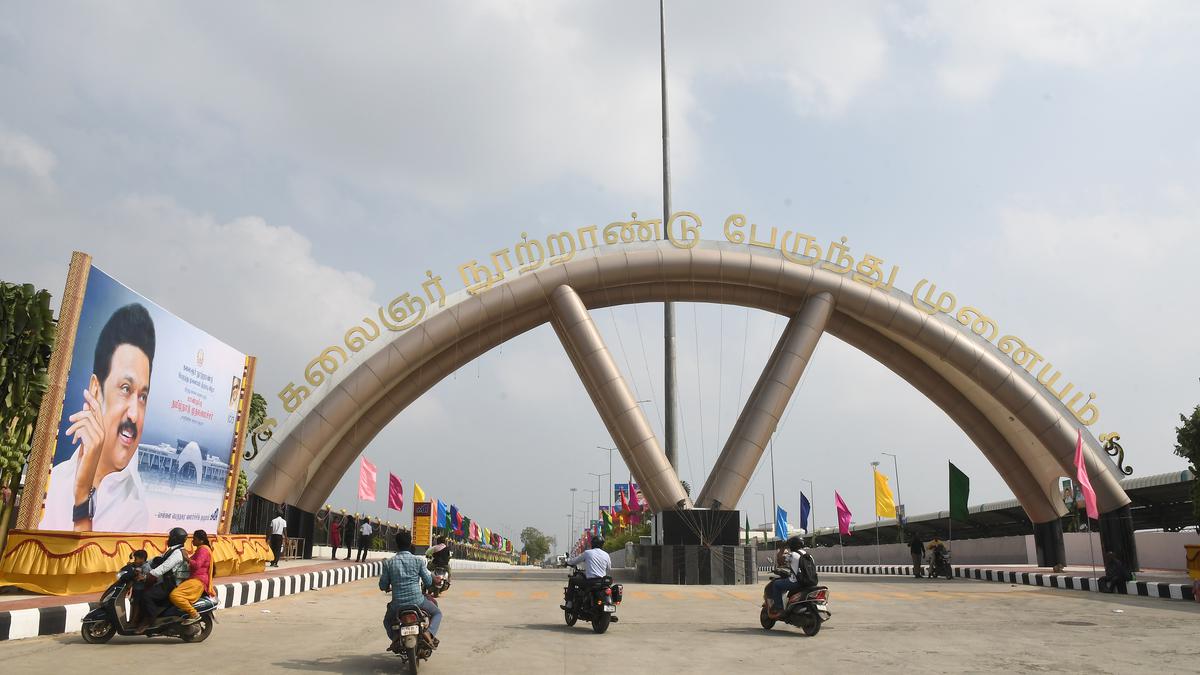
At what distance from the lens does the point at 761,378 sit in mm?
30688

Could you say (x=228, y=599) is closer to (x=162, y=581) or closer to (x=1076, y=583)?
(x=162, y=581)

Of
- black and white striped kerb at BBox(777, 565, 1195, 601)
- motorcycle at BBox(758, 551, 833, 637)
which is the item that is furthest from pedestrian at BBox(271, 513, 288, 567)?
motorcycle at BBox(758, 551, 833, 637)

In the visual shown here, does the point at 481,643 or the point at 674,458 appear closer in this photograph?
the point at 481,643

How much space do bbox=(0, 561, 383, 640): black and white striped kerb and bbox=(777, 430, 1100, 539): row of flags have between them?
67.6ft

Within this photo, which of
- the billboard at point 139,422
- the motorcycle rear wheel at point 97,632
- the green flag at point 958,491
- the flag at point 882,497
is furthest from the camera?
the flag at point 882,497

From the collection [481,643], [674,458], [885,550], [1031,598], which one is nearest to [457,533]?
[885,550]

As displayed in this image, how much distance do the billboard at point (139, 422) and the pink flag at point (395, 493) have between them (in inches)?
711

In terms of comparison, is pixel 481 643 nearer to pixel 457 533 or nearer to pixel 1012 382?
pixel 1012 382

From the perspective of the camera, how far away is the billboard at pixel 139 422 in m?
14.3

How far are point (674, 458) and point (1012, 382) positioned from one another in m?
14.2

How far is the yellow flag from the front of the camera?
39.2 metres

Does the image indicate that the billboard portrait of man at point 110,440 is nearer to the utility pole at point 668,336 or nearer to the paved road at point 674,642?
the paved road at point 674,642

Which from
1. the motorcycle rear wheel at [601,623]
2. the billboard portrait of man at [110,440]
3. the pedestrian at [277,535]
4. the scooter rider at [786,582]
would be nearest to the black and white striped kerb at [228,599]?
the pedestrian at [277,535]

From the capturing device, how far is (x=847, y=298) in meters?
30.3
